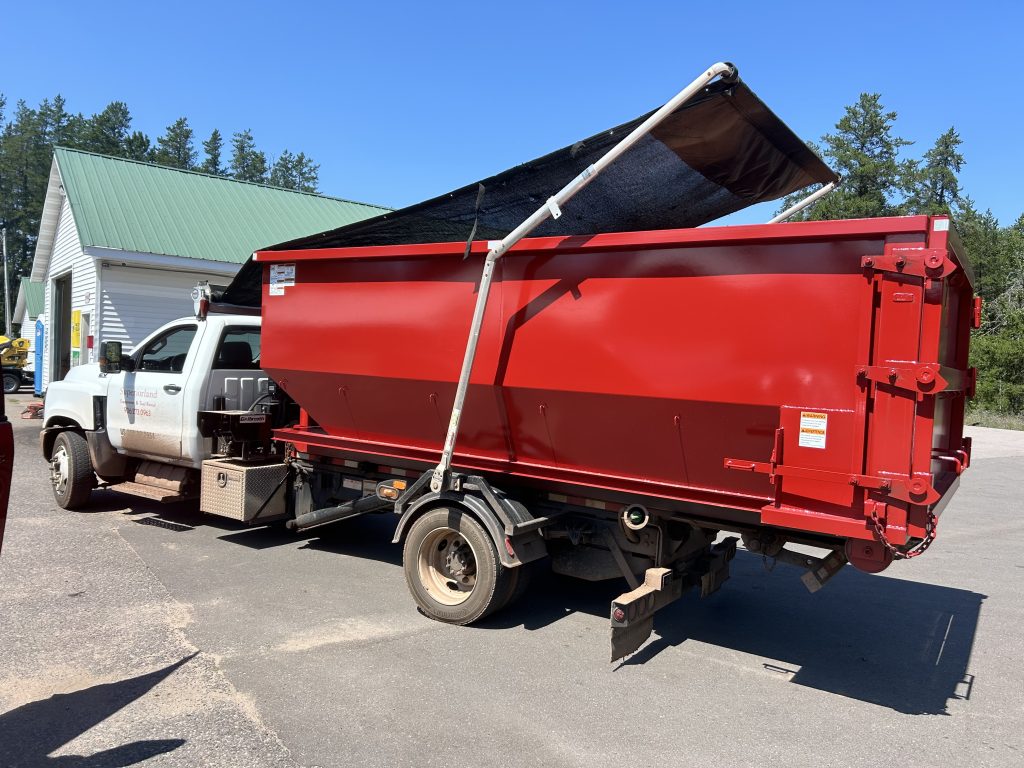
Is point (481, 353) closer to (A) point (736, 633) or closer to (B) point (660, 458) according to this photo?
(B) point (660, 458)

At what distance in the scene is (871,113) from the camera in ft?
180

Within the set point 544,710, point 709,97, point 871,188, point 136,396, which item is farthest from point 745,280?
point 871,188

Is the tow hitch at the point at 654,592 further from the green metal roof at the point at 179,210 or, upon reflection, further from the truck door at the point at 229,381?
the green metal roof at the point at 179,210

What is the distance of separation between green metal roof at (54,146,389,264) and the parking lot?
11.2 metres

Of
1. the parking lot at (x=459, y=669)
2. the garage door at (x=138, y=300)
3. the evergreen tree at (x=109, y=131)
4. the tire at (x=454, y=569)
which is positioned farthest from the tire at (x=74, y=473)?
the evergreen tree at (x=109, y=131)

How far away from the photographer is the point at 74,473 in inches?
340

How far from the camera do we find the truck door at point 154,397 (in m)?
7.80

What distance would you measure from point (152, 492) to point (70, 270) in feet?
48.5

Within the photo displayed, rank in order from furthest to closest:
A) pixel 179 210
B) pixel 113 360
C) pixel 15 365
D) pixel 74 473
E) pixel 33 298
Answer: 1. pixel 33 298
2. pixel 15 365
3. pixel 179 210
4. pixel 74 473
5. pixel 113 360

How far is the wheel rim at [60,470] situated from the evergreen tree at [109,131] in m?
69.1

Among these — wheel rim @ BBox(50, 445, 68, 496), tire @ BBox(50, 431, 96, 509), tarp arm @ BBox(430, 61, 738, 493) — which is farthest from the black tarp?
wheel rim @ BBox(50, 445, 68, 496)

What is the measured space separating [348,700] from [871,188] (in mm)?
58033

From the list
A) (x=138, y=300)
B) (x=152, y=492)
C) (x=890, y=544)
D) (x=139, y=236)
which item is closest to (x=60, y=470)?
(x=152, y=492)

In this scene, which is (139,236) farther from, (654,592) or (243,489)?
(654,592)
